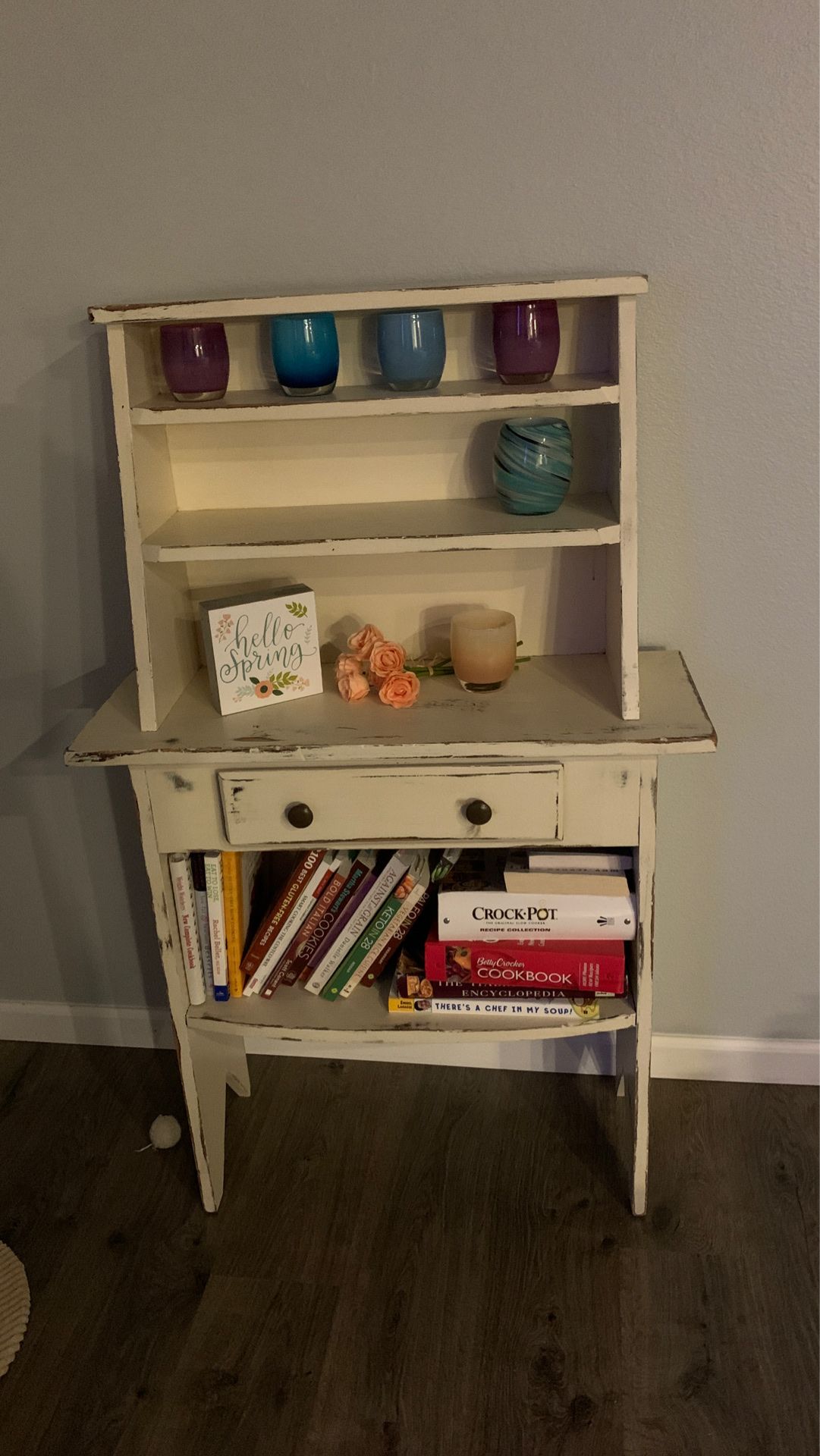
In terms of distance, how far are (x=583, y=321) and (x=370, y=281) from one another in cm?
30

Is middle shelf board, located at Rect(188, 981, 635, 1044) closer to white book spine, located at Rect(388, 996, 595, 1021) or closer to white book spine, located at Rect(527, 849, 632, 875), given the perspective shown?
white book spine, located at Rect(388, 996, 595, 1021)

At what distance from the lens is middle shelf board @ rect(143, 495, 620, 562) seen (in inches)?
56.3

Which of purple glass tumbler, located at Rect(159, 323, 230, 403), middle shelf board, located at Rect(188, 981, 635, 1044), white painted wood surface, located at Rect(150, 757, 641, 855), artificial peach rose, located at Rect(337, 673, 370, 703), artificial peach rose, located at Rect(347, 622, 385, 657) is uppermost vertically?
purple glass tumbler, located at Rect(159, 323, 230, 403)

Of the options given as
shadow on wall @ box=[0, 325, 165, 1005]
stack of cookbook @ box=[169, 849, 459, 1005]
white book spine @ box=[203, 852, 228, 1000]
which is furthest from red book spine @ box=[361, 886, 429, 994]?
shadow on wall @ box=[0, 325, 165, 1005]

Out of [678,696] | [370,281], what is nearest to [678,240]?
[370,281]

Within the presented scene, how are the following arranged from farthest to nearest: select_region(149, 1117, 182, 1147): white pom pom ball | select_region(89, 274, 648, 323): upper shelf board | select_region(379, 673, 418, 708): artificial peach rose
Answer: select_region(149, 1117, 182, 1147): white pom pom ball, select_region(379, 673, 418, 708): artificial peach rose, select_region(89, 274, 648, 323): upper shelf board

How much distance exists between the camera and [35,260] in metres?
1.61

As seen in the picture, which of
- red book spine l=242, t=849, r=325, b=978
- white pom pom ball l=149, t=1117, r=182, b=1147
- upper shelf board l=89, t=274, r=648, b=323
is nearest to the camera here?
upper shelf board l=89, t=274, r=648, b=323

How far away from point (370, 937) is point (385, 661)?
0.41 m

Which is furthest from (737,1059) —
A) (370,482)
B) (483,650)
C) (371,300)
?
(371,300)

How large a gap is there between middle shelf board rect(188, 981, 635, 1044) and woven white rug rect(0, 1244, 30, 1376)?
0.46 meters

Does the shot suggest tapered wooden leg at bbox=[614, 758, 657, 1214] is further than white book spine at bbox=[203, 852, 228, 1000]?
No

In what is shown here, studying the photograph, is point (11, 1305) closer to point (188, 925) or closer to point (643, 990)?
point (188, 925)

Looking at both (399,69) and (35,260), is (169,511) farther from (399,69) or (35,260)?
(399,69)
